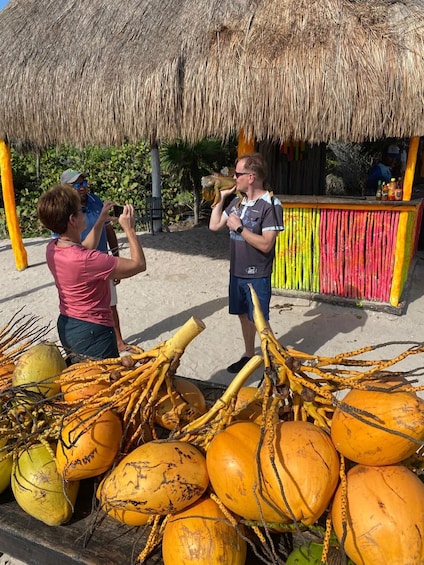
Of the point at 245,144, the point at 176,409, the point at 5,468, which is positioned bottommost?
the point at 5,468

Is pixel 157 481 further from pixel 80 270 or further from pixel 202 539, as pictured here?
pixel 80 270

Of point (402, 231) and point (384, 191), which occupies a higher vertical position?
point (384, 191)

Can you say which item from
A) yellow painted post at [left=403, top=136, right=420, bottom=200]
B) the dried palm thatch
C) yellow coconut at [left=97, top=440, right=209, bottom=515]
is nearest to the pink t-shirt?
yellow coconut at [left=97, top=440, right=209, bottom=515]

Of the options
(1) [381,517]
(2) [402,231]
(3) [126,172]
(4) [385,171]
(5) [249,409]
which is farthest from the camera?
(3) [126,172]

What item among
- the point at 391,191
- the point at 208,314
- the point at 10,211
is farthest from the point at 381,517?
the point at 10,211

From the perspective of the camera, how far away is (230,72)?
4.41 m

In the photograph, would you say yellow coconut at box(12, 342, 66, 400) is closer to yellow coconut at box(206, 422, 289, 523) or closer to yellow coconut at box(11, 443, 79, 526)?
yellow coconut at box(11, 443, 79, 526)

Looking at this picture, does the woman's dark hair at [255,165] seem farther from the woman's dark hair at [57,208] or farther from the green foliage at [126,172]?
the green foliage at [126,172]

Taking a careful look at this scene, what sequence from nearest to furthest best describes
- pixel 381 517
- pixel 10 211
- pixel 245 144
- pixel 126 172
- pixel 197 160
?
pixel 381 517 → pixel 245 144 → pixel 10 211 → pixel 197 160 → pixel 126 172

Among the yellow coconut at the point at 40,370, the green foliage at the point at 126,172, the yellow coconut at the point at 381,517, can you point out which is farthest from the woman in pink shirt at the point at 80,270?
the green foliage at the point at 126,172

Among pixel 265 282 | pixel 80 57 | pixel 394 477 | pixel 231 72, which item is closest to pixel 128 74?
pixel 80 57

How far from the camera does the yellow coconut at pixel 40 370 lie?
1331 millimetres

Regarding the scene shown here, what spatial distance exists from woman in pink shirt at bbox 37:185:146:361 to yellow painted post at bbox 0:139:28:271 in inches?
185

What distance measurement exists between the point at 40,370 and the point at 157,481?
62cm
